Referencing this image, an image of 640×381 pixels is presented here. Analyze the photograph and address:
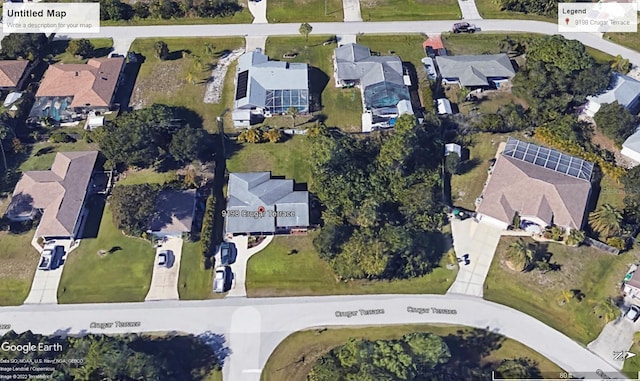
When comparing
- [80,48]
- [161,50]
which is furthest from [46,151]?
[161,50]

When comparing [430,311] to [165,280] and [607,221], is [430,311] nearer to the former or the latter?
[607,221]

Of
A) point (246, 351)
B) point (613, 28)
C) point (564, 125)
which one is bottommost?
point (246, 351)

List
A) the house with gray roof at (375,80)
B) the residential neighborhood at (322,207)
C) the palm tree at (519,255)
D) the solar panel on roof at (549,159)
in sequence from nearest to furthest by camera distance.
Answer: the residential neighborhood at (322,207) < the palm tree at (519,255) < the solar panel on roof at (549,159) < the house with gray roof at (375,80)

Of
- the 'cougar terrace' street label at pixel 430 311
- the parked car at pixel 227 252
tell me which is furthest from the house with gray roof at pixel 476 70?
the parked car at pixel 227 252

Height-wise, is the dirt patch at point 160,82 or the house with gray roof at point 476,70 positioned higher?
the house with gray roof at point 476,70

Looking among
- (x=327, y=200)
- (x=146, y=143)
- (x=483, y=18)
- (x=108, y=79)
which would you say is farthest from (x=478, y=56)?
(x=108, y=79)

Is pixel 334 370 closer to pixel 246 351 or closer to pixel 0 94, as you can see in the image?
pixel 246 351

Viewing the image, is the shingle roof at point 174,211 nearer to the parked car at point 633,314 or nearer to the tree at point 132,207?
the tree at point 132,207
